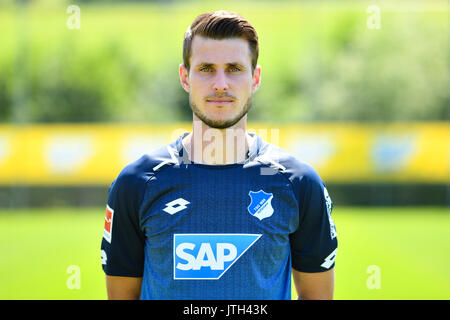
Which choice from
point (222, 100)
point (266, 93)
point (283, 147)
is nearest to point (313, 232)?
point (222, 100)

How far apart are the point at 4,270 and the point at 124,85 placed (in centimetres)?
1418

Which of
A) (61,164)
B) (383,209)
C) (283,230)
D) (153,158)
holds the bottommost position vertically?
(383,209)

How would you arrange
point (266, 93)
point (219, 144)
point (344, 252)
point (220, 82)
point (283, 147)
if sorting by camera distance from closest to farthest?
point (220, 82) → point (219, 144) → point (344, 252) → point (283, 147) → point (266, 93)

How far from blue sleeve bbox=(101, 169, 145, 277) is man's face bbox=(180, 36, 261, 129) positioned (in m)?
0.37

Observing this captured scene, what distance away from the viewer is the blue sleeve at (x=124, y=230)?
6.74 feet

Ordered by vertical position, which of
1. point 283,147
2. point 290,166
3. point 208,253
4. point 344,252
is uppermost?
point 290,166

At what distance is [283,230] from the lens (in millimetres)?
2020

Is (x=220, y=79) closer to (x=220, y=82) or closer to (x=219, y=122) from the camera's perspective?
(x=220, y=82)

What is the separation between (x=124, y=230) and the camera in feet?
6.80

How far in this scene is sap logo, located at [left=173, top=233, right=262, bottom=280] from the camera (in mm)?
1995

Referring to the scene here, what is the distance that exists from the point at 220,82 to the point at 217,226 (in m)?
0.51

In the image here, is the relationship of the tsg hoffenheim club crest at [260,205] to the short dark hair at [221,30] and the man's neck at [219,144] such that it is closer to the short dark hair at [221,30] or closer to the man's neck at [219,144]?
the man's neck at [219,144]
